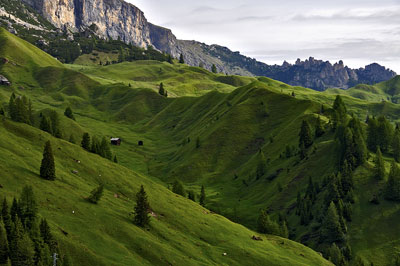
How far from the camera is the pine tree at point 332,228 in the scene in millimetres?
148250

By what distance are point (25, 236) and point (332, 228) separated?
110 meters

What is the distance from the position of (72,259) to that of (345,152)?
133028 millimetres

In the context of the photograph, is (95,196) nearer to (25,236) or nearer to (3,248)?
(25,236)

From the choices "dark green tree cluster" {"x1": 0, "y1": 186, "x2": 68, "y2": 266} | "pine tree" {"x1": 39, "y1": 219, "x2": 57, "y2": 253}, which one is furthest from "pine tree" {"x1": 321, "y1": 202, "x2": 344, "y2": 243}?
"pine tree" {"x1": 39, "y1": 219, "x2": 57, "y2": 253}

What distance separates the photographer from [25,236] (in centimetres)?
6638

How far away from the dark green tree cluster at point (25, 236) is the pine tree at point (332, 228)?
341ft

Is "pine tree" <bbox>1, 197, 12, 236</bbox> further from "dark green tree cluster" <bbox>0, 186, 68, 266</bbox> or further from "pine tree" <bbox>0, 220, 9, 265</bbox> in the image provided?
"pine tree" <bbox>0, 220, 9, 265</bbox>

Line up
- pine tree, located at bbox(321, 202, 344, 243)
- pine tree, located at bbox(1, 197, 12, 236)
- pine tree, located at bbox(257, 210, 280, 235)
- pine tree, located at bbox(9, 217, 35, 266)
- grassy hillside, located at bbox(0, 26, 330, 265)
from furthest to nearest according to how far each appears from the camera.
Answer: pine tree, located at bbox(321, 202, 344, 243)
pine tree, located at bbox(257, 210, 280, 235)
grassy hillside, located at bbox(0, 26, 330, 265)
pine tree, located at bbox(1, 197, 12, 236)
pine tree, located at bbox(9, 217, 35, 266)

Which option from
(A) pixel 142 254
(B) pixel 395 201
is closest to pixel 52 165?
(A) pixel 142 254

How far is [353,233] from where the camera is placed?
487 feet

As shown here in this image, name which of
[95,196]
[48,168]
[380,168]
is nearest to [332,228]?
[380,168]

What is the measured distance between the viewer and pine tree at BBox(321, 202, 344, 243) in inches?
5837

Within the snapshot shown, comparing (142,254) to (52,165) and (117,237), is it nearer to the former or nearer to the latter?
(117,237)

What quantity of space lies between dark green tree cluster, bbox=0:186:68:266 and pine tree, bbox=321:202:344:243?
104 m
